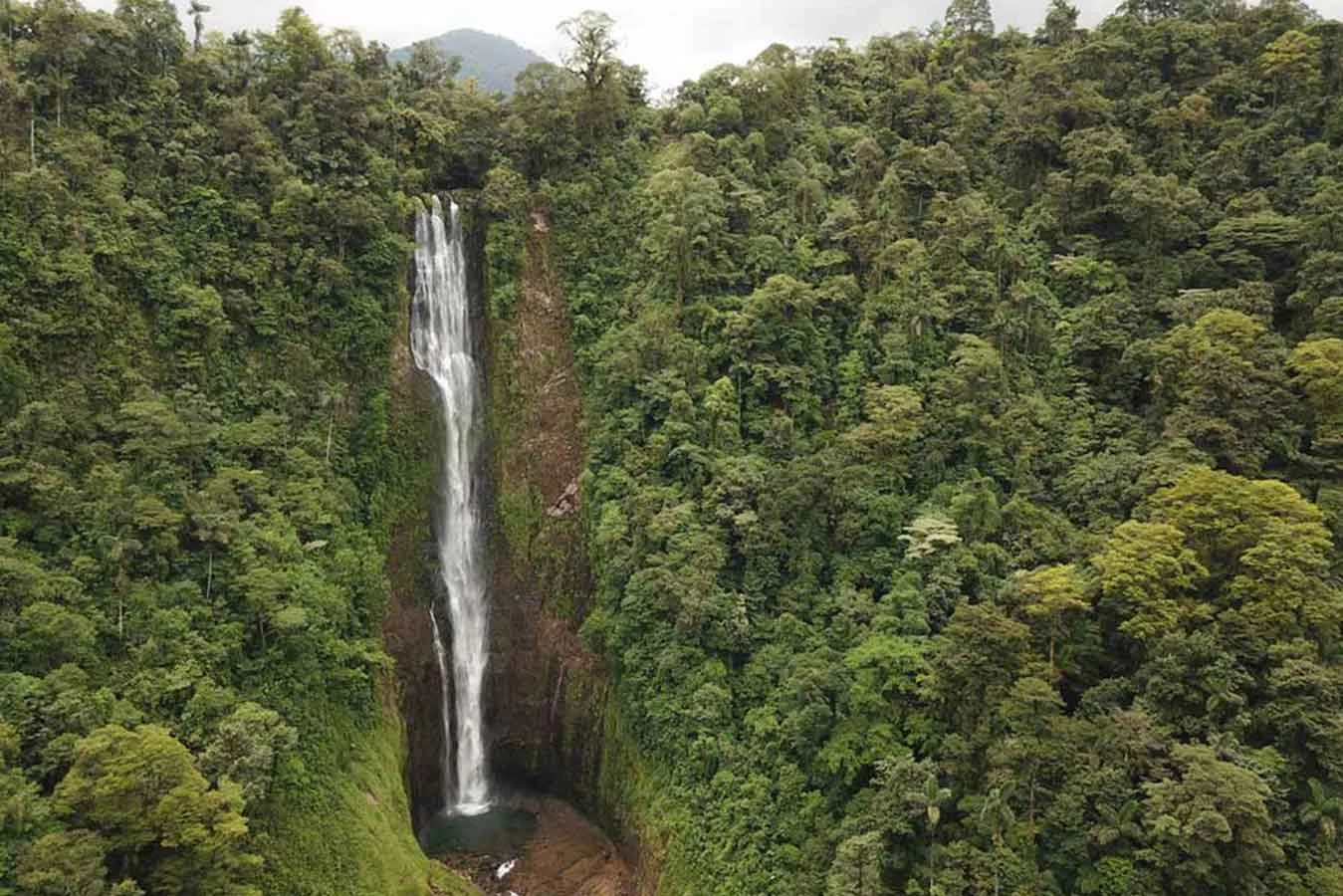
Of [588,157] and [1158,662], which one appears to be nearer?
[1158,662]

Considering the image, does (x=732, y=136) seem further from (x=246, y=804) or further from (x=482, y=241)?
(x=246, y=804)

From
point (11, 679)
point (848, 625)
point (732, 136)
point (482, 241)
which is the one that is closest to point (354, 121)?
point (482, 241)

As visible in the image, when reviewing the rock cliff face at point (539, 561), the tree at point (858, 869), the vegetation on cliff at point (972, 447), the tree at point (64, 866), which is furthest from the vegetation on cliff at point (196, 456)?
the tree at point (858, 869)

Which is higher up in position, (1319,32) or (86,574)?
(1319,32)

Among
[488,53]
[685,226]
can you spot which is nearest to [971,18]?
[685,226]

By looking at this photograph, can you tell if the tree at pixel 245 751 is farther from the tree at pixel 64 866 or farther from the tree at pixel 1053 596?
the tree at pixel 1053 596

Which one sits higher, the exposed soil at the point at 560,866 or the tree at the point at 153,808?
the tree at the point at 153,808
